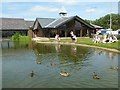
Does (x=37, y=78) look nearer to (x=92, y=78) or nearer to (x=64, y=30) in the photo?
(x=92, y=78)

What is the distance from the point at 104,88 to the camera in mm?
11445

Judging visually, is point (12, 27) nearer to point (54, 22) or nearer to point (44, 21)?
point (44, 21)

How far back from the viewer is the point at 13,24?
6269 centimetres

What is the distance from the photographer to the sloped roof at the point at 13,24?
60.9m

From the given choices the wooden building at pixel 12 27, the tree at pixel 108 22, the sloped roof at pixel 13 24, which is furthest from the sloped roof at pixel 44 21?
the tree at pixel 108 22

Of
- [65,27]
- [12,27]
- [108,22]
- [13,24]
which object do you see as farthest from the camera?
[108,22]

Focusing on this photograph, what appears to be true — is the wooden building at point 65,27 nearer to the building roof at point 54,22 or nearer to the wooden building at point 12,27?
the building roof at point 54,22

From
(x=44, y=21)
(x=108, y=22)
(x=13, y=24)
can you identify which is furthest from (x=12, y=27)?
(x=108, y=22)

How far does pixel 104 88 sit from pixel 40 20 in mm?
47198

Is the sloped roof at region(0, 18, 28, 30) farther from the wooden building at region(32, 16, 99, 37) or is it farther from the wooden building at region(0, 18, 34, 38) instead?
the wooden building at region(32, 16, 99, 37)

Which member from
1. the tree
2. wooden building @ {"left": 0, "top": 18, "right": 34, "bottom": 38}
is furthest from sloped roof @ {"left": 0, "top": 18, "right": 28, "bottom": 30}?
the tree

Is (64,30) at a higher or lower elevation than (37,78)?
higher

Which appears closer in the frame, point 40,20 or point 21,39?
point 21,39

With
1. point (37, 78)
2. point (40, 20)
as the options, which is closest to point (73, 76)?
point (37, 78)
